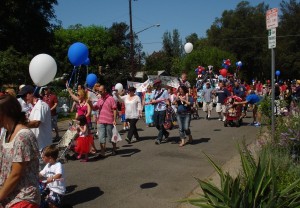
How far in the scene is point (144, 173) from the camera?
7949mm

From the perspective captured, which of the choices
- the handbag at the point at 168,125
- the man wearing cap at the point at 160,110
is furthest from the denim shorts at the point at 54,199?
the handbag at the point at 168,125

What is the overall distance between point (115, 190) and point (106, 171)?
4.61 feet

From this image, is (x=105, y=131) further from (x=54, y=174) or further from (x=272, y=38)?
(x=272, y=38)

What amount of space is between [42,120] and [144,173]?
2.92 m

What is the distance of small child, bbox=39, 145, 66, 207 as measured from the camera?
211 inches

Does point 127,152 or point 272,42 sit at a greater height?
point 272,42

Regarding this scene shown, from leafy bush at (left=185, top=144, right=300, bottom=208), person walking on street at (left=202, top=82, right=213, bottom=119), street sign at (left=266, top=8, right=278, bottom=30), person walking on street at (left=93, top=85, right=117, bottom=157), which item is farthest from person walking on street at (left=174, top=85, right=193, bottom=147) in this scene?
person walking on street at (left=202, top=82, right=213, bottom=119)

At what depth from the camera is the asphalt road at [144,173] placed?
6.34 metres

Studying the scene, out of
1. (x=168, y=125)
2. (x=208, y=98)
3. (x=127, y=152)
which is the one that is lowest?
(x=127, y=152)

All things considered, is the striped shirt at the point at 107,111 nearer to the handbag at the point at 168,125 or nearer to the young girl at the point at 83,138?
the young girl at the point at 83,138

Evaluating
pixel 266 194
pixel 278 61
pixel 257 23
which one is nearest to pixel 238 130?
pixel 266 194

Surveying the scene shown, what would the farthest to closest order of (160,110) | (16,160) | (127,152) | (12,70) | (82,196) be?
(12,70) < (160,110) < (127,152) < (82,196) < (16,160)

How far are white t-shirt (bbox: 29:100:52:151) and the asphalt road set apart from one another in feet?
3.66

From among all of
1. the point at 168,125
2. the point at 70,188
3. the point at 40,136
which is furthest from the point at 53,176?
the point at 168,125
